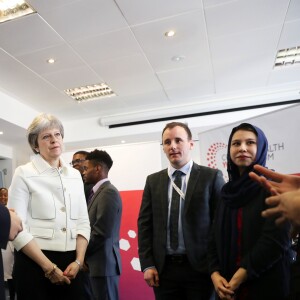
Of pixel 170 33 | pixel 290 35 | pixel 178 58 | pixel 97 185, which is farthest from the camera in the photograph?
pixel 178 58

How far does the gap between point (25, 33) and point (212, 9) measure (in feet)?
6.70

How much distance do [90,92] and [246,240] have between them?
4195 mm

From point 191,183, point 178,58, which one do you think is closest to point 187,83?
point 178,58

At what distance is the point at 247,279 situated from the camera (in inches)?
53.1

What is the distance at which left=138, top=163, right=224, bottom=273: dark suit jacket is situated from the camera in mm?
1596

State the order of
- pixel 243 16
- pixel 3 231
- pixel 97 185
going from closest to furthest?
pixel 3 231
pixel 97 185
pixel 243 16

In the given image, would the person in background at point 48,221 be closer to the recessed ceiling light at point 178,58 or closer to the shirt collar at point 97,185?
the shirt collar at point 97,185

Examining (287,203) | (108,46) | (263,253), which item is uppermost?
(108,46)

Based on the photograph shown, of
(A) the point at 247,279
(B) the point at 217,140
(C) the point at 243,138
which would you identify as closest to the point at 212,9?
(B) the point at 217,140

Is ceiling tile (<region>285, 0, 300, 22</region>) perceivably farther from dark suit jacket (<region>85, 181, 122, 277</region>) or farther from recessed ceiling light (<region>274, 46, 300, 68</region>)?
dark suit jacket (<region>85, 181, 122, 277</region>)

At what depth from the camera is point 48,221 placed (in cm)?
144

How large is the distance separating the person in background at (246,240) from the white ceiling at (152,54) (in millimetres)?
1961

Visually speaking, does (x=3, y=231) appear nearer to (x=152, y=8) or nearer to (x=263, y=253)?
(x=263, y=253)

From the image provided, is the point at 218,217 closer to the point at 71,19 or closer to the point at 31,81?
the point at 71,19
